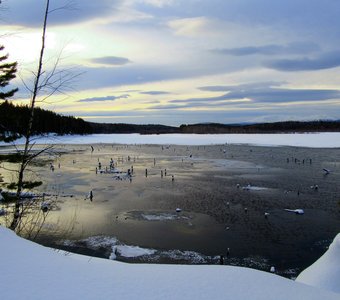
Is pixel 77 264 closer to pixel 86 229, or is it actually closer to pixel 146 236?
pixel 146 236

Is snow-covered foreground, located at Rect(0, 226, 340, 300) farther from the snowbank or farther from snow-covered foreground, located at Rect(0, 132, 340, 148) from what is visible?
snow-covered foreground, located at Rect(0, 132, 340, 148)

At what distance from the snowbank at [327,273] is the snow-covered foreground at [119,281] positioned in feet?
10.8

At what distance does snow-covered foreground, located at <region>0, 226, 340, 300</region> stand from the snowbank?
3.30 meters

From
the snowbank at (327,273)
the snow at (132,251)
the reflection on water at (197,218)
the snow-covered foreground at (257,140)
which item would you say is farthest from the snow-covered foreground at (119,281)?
the snow-covered foreground at (257,140)

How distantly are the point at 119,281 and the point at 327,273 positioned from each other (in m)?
5.38

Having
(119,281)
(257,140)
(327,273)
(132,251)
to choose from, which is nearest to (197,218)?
(132,251)

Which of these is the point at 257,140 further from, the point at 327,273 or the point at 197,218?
the point at 327,273

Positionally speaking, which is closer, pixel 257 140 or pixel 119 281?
pixel 119 281

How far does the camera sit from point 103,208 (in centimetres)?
2064

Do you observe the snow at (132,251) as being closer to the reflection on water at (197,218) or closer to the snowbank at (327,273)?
the reflection on water at (197,218)

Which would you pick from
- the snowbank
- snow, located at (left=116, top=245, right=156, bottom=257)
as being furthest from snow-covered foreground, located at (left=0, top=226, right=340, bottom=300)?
snow, located at (left=116, top=245, right=156, bottom=257)

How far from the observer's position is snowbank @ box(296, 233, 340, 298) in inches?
279

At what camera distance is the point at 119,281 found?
3.73 meters

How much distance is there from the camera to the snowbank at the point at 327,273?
7.07 m
